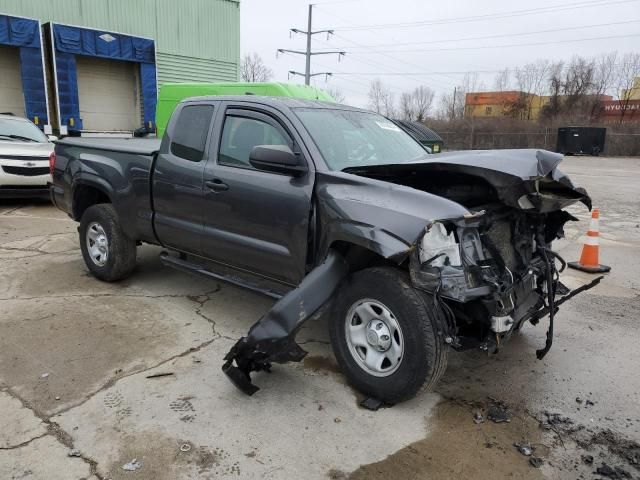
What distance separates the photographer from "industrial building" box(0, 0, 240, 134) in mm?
17500

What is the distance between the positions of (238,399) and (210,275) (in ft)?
4.60

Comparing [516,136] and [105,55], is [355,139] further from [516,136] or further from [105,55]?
[516,136]

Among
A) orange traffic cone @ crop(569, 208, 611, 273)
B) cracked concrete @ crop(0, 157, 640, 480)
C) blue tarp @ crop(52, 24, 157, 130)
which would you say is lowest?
cracked concrete @ crop(0, 157, 640, 480)

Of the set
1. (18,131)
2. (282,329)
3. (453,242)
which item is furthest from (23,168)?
(453,242)

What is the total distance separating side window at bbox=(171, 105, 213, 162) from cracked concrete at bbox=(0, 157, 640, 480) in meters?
1.48

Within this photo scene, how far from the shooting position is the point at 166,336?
4332 mm

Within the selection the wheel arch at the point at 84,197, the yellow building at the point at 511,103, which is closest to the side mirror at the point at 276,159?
the wheel arch at the point at 84,197

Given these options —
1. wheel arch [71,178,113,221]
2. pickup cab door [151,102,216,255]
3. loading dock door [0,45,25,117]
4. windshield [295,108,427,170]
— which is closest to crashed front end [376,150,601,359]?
windshield [295,108,427,170]

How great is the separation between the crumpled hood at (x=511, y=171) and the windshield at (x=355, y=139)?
337 mm

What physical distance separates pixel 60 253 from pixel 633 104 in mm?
56888

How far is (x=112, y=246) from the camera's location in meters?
5.39

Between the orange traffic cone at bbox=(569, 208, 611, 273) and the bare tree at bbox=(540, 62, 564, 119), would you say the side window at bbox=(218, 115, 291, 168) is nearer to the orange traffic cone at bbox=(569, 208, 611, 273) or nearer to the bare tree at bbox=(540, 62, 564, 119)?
the orange traffic cone at bbox=(569, 208, 611, 273)

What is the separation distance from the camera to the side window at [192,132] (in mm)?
4539

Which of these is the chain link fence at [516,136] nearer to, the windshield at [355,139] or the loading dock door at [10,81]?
the loading dock door at [10,81]
